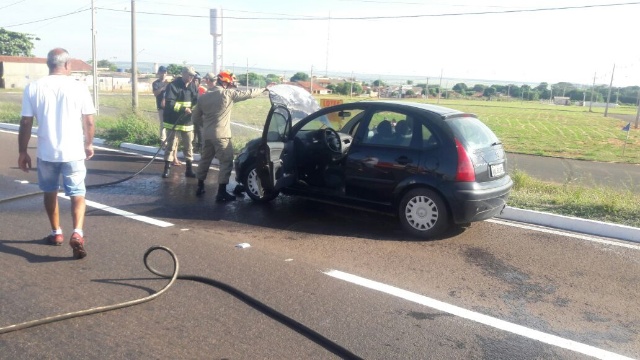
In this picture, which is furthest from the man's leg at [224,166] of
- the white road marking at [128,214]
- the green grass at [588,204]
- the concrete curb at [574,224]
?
the green grass at [588,204]

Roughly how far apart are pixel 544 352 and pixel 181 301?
9.15 feet

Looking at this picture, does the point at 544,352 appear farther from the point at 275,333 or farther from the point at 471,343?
the point at 275,333

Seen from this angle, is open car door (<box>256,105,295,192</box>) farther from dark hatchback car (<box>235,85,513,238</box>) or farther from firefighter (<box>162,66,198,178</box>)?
firefighter (<box>162,66,198,178</box>)

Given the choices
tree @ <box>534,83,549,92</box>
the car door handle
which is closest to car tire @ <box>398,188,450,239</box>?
→ the car door handle

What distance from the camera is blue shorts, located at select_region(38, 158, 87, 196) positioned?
5430 mm

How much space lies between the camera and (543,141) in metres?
27.1

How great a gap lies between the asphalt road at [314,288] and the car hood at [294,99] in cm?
154

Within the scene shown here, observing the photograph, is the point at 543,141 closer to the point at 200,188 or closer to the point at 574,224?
the point at 574,224

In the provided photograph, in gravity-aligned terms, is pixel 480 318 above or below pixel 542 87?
below

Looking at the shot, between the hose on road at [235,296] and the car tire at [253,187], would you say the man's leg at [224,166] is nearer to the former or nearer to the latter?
the car tire at [253,187]

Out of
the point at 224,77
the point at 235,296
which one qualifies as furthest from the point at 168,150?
the point at 235,296

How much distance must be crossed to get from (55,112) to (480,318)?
423cm

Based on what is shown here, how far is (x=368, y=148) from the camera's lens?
280 inches

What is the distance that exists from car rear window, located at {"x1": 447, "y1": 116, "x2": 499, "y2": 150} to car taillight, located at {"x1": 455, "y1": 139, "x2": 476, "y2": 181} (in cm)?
15
